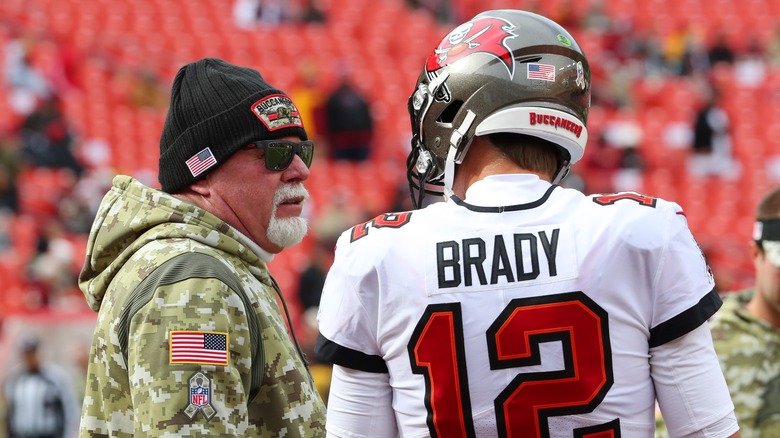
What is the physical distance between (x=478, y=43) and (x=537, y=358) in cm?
68

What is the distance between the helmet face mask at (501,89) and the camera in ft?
7.68

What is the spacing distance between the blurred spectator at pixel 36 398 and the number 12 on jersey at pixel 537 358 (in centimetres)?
733

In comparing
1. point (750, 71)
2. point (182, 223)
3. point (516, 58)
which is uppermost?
point (750, 71)

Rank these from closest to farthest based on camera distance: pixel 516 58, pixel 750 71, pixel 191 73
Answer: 1. pixel 516 58
2. pixel 191 73
3. pixel 750 71

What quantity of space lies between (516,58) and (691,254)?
1.77 feet

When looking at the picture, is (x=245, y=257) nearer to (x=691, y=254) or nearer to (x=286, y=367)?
(x=286, y=367)

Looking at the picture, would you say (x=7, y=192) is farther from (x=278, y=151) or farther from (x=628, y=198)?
(x=628, y=198)

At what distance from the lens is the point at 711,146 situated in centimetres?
1534

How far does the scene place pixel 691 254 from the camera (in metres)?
2.16

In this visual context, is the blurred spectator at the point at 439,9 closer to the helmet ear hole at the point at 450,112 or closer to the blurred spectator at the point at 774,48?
the blurred spectator at the point at 774,48

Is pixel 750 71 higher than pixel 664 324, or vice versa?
pixel 750 71

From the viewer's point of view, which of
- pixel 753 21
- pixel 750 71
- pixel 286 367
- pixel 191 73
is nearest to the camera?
pixel 286 367

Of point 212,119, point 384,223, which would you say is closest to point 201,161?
point 212,119

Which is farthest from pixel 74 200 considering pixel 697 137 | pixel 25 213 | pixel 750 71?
pixel 750 71
